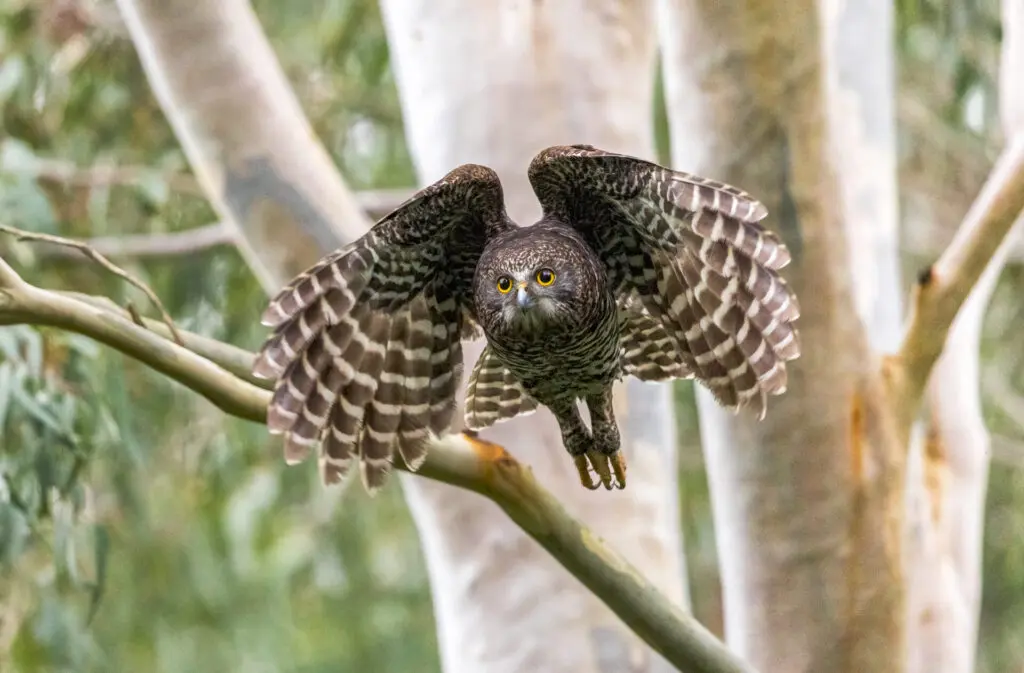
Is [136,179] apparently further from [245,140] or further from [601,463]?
[601,463]

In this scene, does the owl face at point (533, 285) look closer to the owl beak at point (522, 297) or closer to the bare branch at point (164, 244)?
the owl beak at point (522, 297)

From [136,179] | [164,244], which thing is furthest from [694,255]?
[136,179]

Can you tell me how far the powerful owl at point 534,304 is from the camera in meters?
1.64

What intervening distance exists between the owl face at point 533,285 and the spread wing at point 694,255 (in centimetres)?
11

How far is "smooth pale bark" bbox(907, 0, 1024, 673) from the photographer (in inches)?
101

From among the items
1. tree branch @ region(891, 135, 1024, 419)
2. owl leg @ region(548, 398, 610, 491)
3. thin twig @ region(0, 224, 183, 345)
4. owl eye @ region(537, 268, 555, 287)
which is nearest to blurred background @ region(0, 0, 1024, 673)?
thin twig @ region(0, 224, 183, 345)

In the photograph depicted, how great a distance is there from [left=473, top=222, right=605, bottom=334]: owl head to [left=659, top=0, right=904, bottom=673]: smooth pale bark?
524mm

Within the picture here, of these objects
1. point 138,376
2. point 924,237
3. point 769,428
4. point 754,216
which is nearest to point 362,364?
point 754,216

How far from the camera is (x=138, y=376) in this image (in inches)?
164

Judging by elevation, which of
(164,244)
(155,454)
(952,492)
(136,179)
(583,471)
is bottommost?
(952,492)

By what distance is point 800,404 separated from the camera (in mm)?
2102

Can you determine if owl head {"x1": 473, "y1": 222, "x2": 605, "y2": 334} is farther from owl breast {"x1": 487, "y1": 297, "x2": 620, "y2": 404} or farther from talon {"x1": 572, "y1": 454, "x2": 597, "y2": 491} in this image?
talon {"x1": 572, "y1": 454, "x2": 597, "y2": 491}

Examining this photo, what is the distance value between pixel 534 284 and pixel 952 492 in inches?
58.9

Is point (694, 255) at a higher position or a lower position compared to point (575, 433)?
higher
